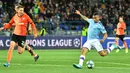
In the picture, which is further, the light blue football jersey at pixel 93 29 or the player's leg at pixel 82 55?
the light blue football jersey at pixel 93 29

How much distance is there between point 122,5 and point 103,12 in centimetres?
235

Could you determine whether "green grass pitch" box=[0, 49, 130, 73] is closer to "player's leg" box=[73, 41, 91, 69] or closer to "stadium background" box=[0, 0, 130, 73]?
"player's leg" box=[73, 41, 91, 69]

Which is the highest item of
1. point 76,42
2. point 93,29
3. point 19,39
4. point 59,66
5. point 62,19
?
point 93,29

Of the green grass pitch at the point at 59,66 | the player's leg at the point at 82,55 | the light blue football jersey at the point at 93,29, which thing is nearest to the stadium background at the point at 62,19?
the green grass pitch at the point at 59,66

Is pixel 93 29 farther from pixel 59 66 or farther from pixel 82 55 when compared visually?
pixel 59 66

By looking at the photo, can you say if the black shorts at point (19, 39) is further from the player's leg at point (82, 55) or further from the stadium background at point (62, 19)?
the stadium background at point (62, 19)

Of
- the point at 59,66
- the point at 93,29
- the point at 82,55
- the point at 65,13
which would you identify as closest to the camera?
the point at 82,55

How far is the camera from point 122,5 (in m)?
44.4

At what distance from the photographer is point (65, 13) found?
41.9 metres

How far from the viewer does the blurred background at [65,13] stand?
1563 inches

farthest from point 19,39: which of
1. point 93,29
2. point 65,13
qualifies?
point 65,13

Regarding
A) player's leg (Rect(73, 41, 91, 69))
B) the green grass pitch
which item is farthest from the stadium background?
player's leg (Rect(73, 41, 91, 69))

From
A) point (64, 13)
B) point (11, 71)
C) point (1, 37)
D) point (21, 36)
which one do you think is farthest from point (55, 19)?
point (11, 71)

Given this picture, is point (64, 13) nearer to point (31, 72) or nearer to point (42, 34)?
point (42, 34)
